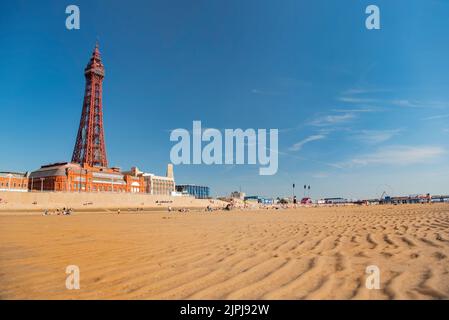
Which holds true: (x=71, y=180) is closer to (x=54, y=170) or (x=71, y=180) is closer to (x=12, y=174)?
(x=54, y=170)

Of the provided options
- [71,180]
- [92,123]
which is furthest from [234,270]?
[92,123]

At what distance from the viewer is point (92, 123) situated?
342ft

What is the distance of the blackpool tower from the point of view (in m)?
100

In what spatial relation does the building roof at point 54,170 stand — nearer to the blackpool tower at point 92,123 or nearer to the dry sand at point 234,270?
the blackpool tower at point 92,123

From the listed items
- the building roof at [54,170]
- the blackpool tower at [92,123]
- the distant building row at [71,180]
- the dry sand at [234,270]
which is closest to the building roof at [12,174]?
the distant building row at [71,180]

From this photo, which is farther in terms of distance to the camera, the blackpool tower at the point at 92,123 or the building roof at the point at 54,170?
the blackpool tower at the point at 92,123

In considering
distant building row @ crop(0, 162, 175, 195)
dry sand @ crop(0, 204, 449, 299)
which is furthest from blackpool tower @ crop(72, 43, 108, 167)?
dry sand @ crop(0, 204, 449, 299)

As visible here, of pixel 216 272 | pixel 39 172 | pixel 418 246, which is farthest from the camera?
pixel 39 172

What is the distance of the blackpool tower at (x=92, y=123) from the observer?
10038cm
